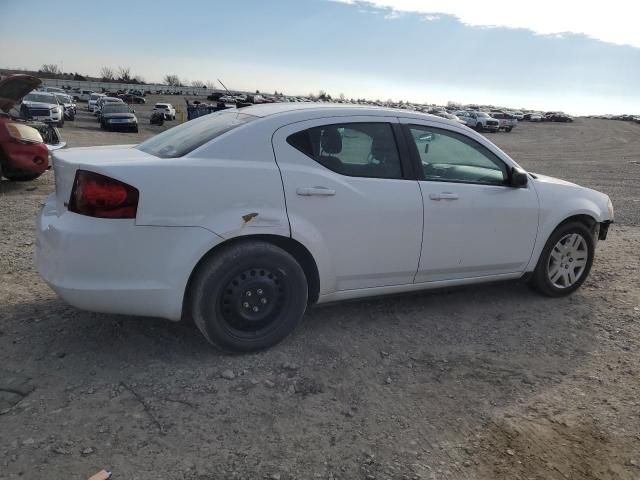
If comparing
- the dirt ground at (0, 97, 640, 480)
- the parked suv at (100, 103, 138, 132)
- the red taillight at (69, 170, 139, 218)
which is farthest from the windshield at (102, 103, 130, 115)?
the red taillight at (69, 170, 139, 218)

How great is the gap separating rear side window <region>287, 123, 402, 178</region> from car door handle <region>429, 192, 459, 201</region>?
283 mm

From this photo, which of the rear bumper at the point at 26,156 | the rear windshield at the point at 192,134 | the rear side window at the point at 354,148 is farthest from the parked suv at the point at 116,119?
the rear side window at the point at 354,148

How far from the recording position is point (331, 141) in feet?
12.2

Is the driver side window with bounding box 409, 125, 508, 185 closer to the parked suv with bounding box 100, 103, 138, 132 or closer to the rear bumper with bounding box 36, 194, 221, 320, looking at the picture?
the rear bumper with bounding box 36, 194, 221, 320

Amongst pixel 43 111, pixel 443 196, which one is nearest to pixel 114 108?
pixel 43 111

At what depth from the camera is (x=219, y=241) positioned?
3.24 m

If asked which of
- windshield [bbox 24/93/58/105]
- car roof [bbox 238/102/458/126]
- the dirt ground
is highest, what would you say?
car roof [bbox 238/102/458/126]

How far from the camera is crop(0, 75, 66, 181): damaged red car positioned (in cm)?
851

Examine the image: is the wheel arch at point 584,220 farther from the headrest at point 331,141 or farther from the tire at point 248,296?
the tire at point 248,296

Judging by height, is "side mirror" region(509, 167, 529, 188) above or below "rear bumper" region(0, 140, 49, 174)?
above

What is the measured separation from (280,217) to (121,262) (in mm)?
977

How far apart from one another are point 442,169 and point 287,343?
175 centimetres

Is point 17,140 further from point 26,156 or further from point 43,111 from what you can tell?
point 43,111

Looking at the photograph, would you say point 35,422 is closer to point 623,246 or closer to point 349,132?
point 349,132
